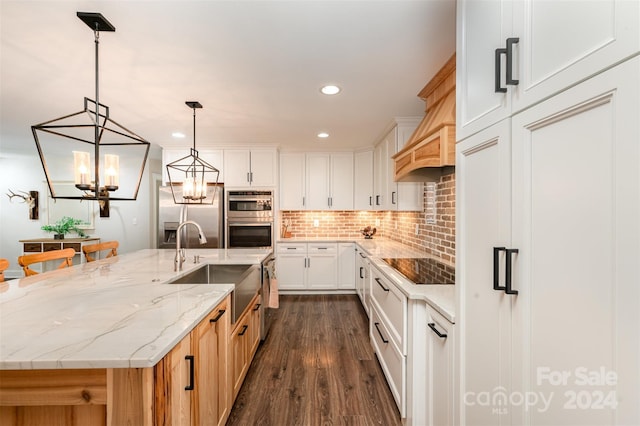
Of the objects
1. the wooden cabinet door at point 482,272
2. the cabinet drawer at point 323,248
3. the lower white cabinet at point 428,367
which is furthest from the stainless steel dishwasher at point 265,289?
the wooden cabinet door at point 482,272

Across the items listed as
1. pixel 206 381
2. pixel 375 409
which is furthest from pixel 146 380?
pixel 375 409

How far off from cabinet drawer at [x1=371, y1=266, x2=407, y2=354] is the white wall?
17.3 ft

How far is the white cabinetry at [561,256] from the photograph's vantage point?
1.81 ft

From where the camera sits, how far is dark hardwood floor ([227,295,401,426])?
1839mm

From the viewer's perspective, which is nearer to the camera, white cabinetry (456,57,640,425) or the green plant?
white cabinetry (456,57,640,425)

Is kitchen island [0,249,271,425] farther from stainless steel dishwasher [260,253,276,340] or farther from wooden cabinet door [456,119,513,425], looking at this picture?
stainless steel dishwasher [260,253,276,340]

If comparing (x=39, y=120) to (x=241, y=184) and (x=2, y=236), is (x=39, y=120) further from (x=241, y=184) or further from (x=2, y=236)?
(x=2, y=236)

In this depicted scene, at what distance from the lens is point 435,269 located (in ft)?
6.97

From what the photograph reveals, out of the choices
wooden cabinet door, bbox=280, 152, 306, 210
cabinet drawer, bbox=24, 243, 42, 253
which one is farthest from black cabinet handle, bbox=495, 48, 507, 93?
cabinet drawer, bbox=24, 243, 42, 253

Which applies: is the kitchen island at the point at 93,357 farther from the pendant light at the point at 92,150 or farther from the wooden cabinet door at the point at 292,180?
the wooden cabinet door at the point at 292,180

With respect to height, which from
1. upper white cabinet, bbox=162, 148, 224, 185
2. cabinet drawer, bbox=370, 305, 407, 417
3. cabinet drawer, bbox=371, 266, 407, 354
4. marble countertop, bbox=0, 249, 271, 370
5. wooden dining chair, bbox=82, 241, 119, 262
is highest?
upper white cabinet, bbox=162, 148, 224, 185

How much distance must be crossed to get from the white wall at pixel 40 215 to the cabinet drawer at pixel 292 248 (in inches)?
125

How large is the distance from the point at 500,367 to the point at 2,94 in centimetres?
413

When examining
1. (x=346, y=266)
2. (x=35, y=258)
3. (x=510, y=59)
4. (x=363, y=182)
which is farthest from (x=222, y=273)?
(x=363, y=182)
